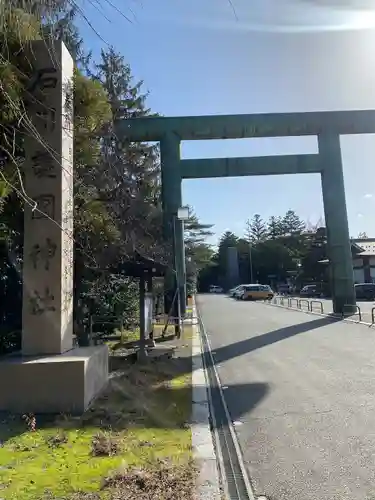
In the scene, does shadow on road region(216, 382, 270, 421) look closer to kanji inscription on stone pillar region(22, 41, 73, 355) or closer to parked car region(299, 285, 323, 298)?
kanji inscription on stone pillar region(22, 41, 73, 355)

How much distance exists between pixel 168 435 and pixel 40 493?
2128 millimetres

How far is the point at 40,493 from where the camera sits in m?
4.25

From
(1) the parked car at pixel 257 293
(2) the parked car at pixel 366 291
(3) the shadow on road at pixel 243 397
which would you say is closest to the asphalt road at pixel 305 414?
(3) the shadow on road at pixel 243 397

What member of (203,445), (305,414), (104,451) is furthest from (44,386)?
(305,414)

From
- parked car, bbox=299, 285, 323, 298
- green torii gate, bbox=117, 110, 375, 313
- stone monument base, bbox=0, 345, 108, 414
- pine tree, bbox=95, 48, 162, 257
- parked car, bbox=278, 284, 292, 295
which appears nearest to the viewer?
stone monument base, bbox=0, 345, 108, 414

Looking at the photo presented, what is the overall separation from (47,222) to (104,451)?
4105 millimetres

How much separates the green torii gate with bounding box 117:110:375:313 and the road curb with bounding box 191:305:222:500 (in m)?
13.0

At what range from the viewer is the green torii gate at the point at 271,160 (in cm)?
2212

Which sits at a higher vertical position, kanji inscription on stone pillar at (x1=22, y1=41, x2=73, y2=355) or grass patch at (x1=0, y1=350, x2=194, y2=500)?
A: kanji inscription on stone pillar at (x1=22, y1=41, x2=73, y2=355)

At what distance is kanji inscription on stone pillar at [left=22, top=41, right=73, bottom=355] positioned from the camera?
7969mm

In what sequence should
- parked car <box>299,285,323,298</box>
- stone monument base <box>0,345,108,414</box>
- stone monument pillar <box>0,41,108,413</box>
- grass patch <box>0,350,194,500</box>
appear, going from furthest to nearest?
parked car <box>299,285,323,298</box> < stone monument pillar <box>0,41,108,413</box> < stone monument base <box>0,345,108,414</box> < grass patch <box>0,350,194,500</box>

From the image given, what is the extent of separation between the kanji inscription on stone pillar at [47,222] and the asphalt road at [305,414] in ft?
10.2

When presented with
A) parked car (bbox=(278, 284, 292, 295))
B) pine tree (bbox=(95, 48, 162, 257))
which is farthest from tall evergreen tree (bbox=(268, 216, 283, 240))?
pine tree (bbox=(95, 48, 162, 257))

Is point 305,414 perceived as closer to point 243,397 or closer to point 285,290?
point 243,397
